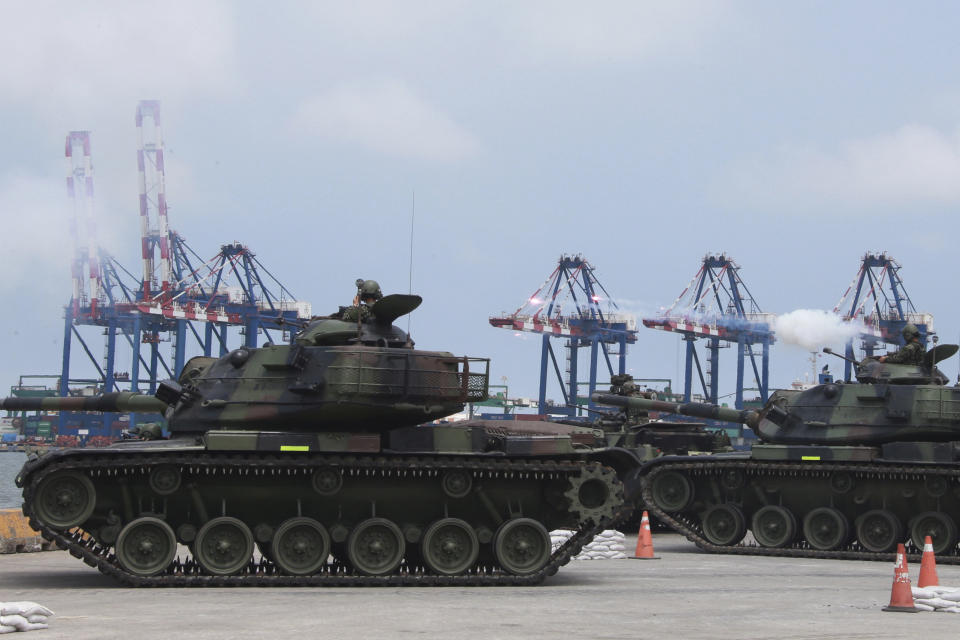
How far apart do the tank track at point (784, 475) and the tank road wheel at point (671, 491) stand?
0.11 meters

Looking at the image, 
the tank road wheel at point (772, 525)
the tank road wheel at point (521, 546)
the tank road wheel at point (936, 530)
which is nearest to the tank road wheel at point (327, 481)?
the tank road wheel at point (521, 546)

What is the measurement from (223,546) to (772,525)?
13.1 metres

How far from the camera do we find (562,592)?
20469 millimetres

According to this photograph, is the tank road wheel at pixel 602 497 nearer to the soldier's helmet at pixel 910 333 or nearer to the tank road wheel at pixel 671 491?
the tank road wheel at pixel 671 491

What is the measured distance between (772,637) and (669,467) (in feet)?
51.7

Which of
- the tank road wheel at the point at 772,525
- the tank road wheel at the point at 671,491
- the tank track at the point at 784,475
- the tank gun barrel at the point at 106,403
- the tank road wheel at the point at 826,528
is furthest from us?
the tank road wheel at the point at 671,491

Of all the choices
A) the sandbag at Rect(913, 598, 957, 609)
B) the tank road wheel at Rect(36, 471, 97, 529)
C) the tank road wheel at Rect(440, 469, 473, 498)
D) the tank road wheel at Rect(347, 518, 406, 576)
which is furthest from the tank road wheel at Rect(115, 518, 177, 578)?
the sandbag at Rect(913, 598, 957, 609)

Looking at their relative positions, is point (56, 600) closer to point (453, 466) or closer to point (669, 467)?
point (453, 466)

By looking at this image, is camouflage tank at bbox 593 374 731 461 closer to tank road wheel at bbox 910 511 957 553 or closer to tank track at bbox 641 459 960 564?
tank track at bbox 641 459 960 564

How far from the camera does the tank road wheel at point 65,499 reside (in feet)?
66.9

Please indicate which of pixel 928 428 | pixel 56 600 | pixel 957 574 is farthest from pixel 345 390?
pixel 928 428

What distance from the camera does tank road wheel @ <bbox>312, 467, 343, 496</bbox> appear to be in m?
21.6

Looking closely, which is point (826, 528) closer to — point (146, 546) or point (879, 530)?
point (879, 530)

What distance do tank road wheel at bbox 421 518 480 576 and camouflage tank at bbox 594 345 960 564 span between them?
952 cm
